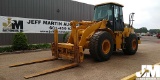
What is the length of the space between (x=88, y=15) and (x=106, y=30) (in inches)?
425

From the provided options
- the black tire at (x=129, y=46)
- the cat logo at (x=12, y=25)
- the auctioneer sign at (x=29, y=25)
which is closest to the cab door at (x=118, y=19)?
the black tire at (x=129, y=46)

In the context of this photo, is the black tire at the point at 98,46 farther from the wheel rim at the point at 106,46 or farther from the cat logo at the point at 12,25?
the cat logo at the point at 12,25

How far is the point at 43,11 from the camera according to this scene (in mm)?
14852

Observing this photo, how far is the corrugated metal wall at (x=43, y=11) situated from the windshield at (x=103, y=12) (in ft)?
21.1

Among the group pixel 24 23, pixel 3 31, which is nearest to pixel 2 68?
pixel 3 31

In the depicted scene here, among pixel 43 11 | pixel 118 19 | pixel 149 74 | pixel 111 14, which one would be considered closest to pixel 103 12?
pixel 111 14

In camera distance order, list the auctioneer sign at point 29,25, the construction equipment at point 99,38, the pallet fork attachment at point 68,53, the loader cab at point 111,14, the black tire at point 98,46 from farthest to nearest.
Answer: the auctioneer sign at point 29,25 → the loader cab at point 111,14 → the black tire at point 98,46 → the construction equipment at point 99,38 → the pallet fork attachment at point 68,53

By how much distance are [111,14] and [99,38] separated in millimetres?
2157

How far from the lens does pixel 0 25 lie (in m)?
12.3

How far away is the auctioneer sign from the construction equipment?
6027mm

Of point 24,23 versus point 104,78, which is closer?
point 104,78

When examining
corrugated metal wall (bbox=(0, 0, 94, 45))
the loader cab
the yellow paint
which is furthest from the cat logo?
the yellow paint

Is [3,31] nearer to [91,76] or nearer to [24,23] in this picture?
[24,23]

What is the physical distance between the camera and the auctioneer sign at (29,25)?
12.6m
